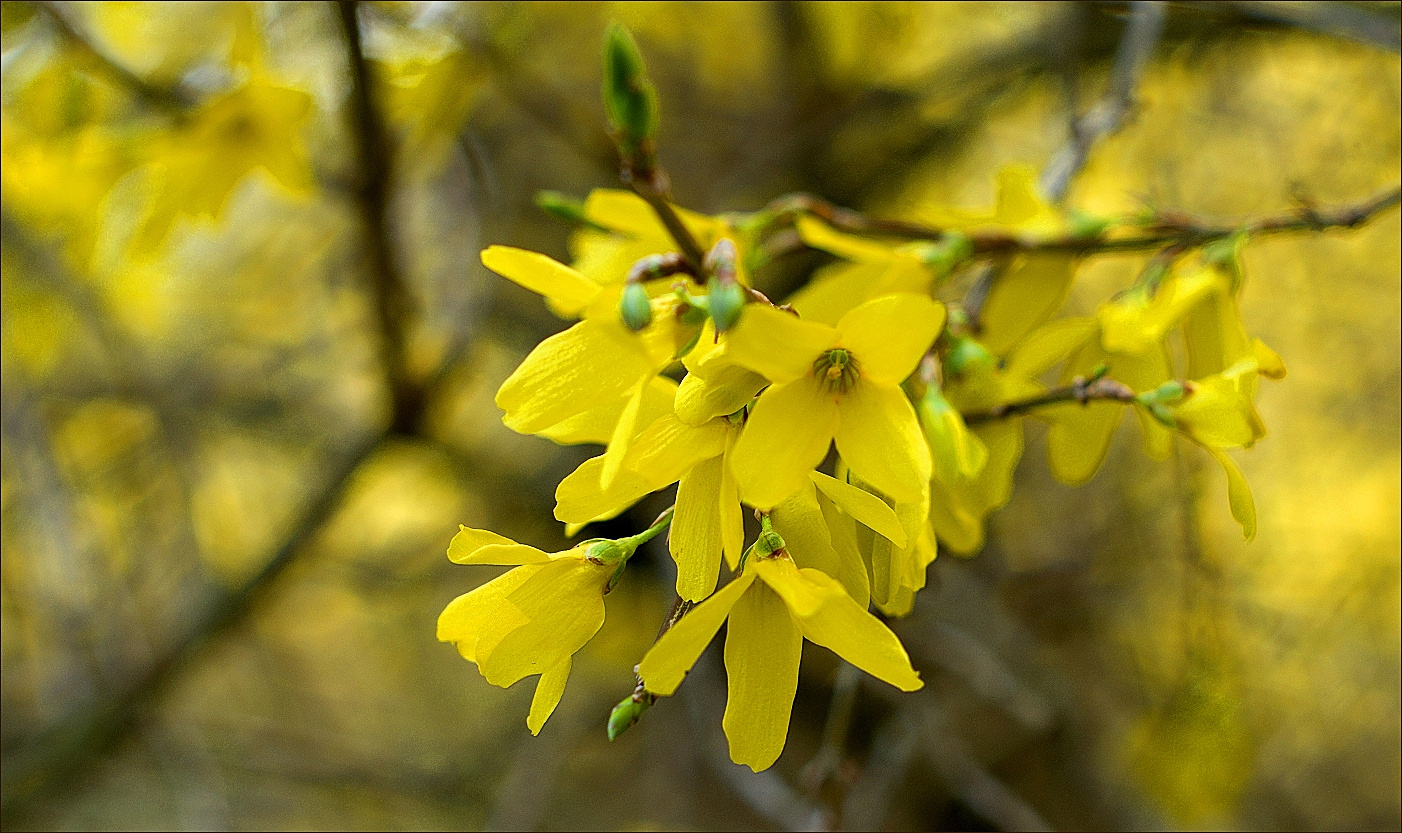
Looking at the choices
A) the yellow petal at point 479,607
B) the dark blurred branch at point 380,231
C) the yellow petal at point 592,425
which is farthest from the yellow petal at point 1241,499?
the dark blurred branch at point 380,231

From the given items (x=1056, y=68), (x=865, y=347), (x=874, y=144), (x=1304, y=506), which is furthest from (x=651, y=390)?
(x=1304, y=506)

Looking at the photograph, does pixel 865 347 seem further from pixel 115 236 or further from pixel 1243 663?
pixel 1243 663

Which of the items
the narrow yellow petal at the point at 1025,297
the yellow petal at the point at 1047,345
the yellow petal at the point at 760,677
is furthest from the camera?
the narrow yellow petal at the point at 1025,297

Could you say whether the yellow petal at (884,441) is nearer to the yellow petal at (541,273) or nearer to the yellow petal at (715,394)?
the yellow petal at (715,394)

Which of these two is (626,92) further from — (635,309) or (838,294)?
(838,294)

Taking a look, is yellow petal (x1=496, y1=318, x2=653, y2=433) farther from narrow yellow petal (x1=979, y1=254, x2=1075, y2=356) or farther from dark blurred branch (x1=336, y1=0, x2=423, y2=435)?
dark blurred branch (x1=336, y1=0, x2=423, y2=435)

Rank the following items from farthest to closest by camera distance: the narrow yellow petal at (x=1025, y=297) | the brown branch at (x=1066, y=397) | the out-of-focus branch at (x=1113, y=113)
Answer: the out-of-focus branch at (x=1113, y=113)
the narrow yellow petal at (x=1025, y=297)
the brown branch at (x=1066, y=397)

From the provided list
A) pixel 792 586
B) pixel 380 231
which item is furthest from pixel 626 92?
pixel 380 231
